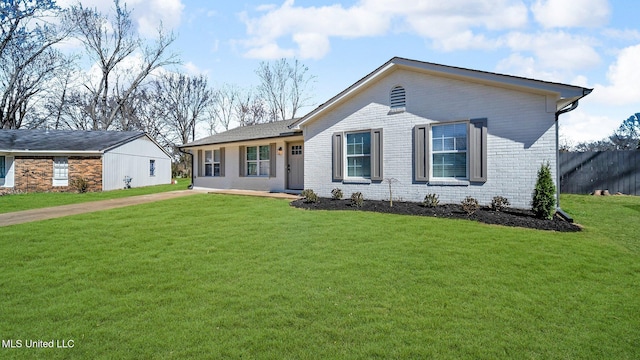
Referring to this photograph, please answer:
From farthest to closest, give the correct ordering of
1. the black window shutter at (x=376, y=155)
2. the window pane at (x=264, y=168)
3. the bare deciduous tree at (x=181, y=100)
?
the bare deciduous tree at (x=181, y=100) → the window pane at (x=264, y=168) → the black window shutter at (x=376, y=155)

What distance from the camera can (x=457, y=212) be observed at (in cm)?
844

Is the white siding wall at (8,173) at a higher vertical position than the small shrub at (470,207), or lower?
higher

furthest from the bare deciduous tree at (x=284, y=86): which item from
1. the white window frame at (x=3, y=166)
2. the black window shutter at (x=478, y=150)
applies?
the black window shutter at (x=478, y=150)

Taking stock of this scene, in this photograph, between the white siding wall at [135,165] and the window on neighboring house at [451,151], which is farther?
the white siding wall at [135,165]

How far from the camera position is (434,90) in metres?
9.77

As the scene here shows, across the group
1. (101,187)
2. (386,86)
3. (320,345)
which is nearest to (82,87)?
(101,187)

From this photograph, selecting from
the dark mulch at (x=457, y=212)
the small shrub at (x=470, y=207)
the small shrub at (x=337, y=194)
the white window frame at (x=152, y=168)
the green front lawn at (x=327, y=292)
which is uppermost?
the white window frame at (x=152, y=168)

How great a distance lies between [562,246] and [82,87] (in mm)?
41811

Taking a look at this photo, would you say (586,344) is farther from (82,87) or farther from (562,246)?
(82,87)

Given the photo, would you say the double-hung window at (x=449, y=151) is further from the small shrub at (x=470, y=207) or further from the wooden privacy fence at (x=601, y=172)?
the wooden privacy fence at (x=601, y=172)

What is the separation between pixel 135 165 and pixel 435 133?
71.4 feet

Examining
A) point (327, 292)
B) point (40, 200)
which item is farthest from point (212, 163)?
point (327, 292)

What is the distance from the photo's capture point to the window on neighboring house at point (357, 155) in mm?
10844

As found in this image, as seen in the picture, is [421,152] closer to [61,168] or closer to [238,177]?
[238,177]
